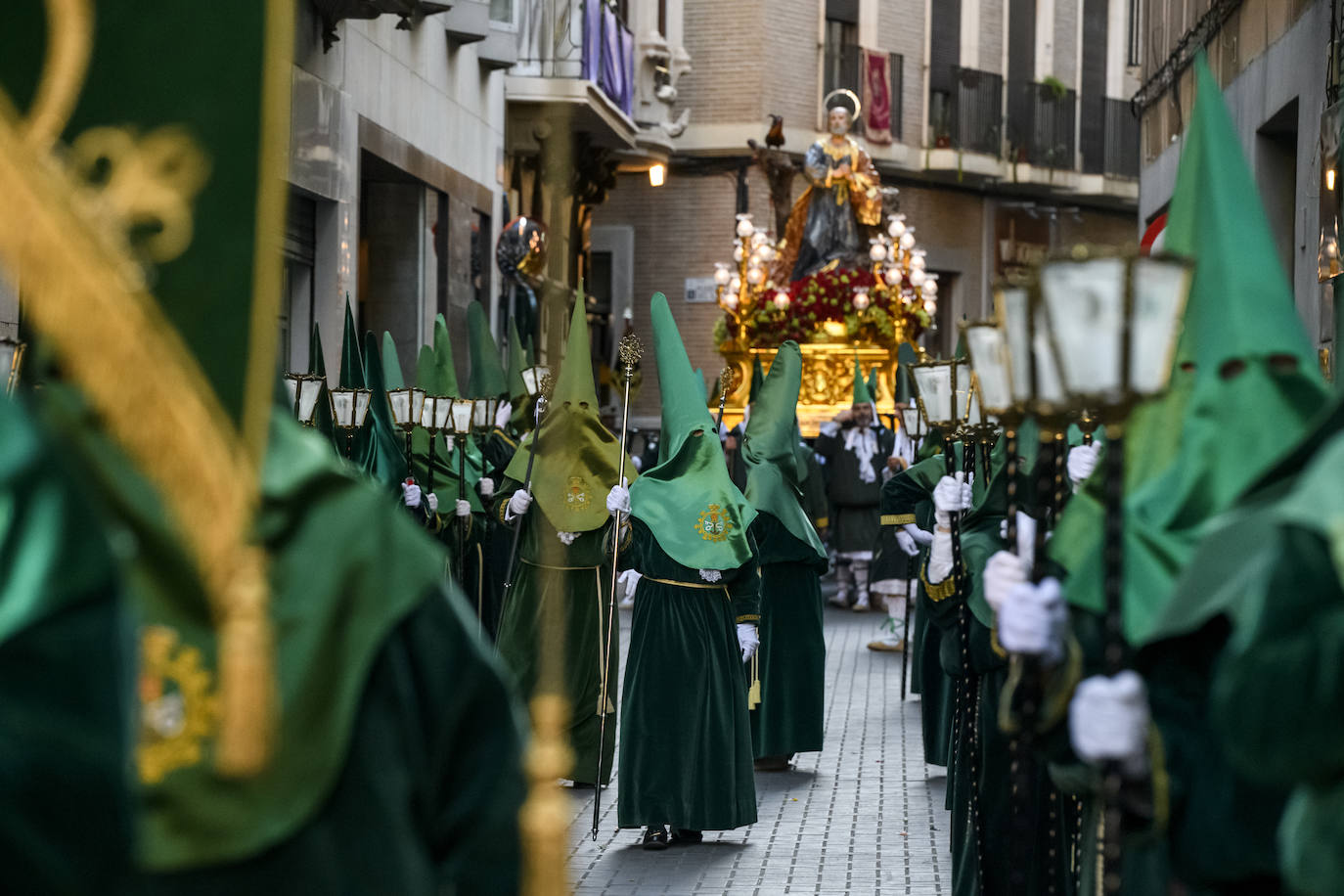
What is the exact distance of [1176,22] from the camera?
59.2 feet

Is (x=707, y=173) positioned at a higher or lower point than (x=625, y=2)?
lower

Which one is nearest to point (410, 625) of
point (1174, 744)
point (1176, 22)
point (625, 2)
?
point (1174, 744)

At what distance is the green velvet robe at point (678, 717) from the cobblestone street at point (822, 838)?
0.24 meters

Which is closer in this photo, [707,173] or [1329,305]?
[1329,305]

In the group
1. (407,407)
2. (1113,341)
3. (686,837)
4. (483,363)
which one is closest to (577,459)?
(407,407)

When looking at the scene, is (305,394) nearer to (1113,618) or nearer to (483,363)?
(483,363)

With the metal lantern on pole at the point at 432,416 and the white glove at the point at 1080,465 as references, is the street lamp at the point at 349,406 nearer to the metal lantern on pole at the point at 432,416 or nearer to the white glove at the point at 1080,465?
the metal lantern on pole at the point at 432,416

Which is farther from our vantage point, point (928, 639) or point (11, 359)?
point (928, 639)

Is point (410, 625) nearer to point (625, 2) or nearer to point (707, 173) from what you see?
point (625, 2)

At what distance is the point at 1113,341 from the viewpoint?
11.3ft

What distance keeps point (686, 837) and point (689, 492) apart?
1734 mm

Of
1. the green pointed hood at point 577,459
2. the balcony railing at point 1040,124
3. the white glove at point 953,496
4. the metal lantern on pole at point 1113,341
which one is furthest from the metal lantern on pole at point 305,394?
the balcony railing at point 1040,124

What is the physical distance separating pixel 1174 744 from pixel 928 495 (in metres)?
7.16

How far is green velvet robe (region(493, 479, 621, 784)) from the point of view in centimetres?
1041
